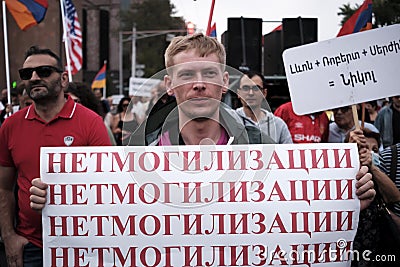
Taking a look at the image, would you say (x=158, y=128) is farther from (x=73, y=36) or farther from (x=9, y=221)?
(x=73, y=36)

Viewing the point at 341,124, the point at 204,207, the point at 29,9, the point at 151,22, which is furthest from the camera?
the point at 151,22

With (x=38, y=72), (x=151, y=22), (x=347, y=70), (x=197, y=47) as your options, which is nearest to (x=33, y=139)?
(x=38, y=72)

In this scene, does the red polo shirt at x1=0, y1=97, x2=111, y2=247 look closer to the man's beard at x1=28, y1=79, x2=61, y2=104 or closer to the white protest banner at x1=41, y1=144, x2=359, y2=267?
the man's beard at x1=28, y1=79, x2=61, y2=104

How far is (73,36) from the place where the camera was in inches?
469

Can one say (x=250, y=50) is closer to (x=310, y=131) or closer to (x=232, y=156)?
(x=310, y=131)

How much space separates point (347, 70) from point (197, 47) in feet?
4.15

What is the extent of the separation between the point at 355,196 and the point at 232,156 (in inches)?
21.0

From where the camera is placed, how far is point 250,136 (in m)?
2.86

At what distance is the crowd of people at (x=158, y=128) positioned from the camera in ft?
8.82

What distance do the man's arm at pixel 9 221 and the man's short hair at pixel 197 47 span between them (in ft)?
4.41

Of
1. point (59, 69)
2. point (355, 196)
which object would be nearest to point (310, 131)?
point (59, 69)

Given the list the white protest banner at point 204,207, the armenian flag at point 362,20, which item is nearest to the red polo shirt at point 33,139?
the white protest banner at point 204,207

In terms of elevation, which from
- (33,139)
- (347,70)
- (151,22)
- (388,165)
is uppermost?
(151,22)

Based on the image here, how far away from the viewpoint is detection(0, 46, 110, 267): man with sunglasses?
3.44 meters
